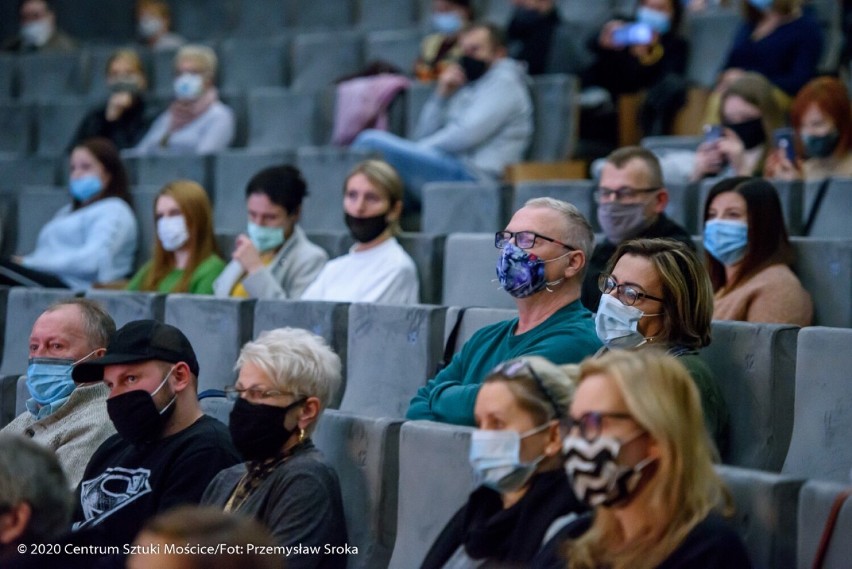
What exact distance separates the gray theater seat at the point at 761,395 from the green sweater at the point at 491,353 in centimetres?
25

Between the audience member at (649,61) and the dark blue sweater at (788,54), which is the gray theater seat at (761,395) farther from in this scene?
the audience member at (649,61)

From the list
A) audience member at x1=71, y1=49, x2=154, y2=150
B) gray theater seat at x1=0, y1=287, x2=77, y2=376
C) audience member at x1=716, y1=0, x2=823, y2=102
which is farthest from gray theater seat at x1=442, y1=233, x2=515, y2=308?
audience member at x1=71, y1=49, x2=154, y2=150

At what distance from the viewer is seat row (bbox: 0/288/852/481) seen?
2363 mm

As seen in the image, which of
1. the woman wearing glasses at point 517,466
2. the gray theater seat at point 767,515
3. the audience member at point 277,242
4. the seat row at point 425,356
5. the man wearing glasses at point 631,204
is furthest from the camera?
the audience member at point 277,242

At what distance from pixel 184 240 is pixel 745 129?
5.14ft

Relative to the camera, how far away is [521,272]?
8.42 feet

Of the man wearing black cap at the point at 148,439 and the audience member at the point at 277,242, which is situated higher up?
the audience member at the point at 277,242

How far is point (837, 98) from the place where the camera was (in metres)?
3.58

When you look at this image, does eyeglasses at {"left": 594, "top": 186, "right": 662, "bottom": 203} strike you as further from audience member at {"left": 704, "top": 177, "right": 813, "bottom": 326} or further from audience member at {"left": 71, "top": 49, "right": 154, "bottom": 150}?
audience member at {"left": 71, "top": 49, "right": 154, "bottom": 150}

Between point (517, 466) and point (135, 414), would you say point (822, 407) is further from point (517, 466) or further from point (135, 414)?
point (135, 414)

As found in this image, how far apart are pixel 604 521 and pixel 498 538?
22 cm

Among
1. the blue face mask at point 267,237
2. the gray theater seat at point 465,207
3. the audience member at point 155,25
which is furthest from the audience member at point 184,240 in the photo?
the audience member at point 155,25

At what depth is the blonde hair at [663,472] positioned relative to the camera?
1.76 metres

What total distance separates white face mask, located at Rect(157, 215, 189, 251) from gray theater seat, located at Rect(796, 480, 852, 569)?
243 cm
